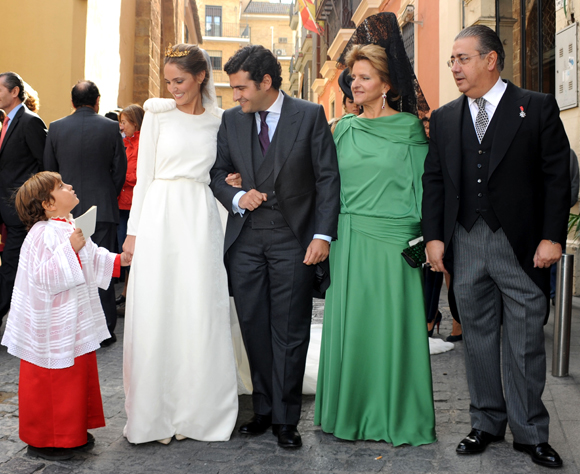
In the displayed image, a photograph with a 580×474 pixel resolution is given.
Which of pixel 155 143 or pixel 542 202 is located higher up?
pixel 155 143

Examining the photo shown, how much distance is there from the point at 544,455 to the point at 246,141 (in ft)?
7.16

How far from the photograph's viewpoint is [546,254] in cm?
338

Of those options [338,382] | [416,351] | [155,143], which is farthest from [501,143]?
[155,143]

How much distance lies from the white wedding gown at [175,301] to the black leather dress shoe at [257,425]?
0.31 feet

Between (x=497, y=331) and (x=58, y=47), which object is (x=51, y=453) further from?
(x=58, y=47)

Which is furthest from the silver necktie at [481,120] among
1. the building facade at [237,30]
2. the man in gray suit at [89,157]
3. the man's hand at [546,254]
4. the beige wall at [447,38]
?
the building facade at [237,30]

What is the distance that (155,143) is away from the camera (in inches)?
154

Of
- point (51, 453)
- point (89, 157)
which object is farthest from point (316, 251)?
point (89, 157)

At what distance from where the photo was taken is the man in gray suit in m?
6.05

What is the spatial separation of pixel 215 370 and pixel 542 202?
1916 mm

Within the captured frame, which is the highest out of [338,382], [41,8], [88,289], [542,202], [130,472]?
[41,8]

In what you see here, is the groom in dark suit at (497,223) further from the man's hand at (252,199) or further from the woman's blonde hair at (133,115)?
the woman's blonde hair at (133,115)

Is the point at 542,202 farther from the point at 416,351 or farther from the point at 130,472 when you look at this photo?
the point at 130,472

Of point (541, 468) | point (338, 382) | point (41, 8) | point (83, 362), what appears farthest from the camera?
point (41, 8)
